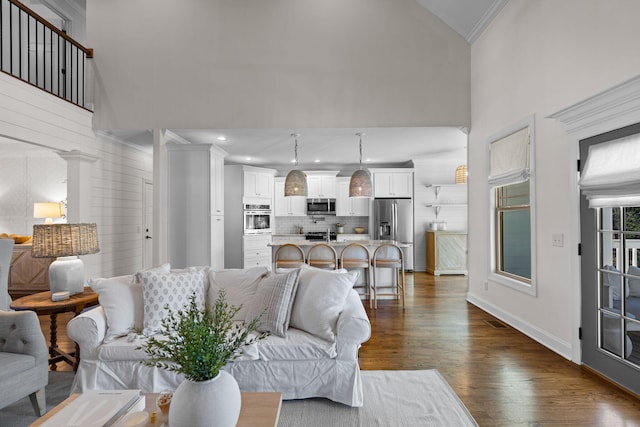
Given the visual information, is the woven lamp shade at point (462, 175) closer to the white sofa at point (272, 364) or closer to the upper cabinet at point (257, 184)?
the upper cabinet at point (257, 184)

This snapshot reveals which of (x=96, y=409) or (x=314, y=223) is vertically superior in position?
(x=314, y=223)

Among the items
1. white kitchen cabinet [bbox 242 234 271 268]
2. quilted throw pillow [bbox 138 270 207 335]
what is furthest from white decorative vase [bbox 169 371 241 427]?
white kitchen cabinet [bbox 242 234 271 268]

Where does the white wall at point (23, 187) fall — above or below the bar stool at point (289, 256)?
above

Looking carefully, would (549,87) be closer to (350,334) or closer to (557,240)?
(557,240)

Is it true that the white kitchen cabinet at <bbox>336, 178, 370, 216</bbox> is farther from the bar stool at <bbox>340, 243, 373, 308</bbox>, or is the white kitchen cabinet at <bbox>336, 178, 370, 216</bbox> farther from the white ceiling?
the bar stool at <bbox>340, 243, 373, 308</bbox>

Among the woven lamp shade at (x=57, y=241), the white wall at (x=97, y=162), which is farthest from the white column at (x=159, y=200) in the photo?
the woven lamp shade at (x=57, y=241)

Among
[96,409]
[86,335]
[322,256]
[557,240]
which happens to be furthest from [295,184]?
[96,409]

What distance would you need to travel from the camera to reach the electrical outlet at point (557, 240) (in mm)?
3468

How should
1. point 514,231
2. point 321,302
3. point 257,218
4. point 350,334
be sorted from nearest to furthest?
point 350,334, point 321,302, point 514,231, point 257,218

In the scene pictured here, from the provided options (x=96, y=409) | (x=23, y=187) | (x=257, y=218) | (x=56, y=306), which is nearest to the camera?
(x=96, y=409)

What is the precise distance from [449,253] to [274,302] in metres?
6.15

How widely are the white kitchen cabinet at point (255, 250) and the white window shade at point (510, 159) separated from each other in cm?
498

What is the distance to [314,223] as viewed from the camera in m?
9.38

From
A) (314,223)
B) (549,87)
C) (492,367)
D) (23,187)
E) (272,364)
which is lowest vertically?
(492,367)
